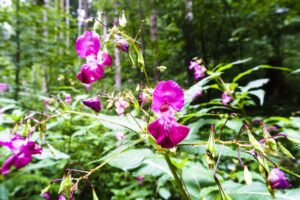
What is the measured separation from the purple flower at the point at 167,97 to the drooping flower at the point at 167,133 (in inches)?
3.4

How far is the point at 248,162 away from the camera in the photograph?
3.15 m

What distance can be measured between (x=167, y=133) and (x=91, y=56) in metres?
0.48

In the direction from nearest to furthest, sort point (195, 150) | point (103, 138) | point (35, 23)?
point (195, 150)
point (103, 138)
point (35, 23)

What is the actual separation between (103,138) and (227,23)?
4.81 meters

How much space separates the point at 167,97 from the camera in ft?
2.63

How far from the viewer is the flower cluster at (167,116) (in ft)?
2.37

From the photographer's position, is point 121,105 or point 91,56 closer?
point 91,56

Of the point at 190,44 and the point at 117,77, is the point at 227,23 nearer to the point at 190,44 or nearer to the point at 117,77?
the point at 190,44

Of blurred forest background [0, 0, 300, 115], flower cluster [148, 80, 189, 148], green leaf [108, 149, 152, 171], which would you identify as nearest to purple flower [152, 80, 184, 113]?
flower cluster [148, 80, 189, 148]

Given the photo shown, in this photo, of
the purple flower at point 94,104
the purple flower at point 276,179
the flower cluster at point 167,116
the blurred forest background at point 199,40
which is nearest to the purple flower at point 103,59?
the purple flower at point 94,104

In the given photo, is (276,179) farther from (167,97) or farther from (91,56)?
(91,56)

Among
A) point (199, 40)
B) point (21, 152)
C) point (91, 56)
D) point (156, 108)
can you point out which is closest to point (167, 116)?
point (156, 108)

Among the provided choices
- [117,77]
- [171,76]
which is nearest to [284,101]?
[171,76]

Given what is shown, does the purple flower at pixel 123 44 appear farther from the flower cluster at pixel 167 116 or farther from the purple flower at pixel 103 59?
the flower cluster at pixel 167 116
